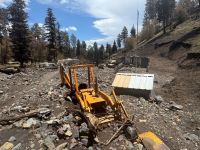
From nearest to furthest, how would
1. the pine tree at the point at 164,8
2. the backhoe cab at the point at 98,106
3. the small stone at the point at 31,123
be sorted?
the backhoe cab at the point at 98,106
the small stone at the point at 31,123
the pine tree at the point at 164,8

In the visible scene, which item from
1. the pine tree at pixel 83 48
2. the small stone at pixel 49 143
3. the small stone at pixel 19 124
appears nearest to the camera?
the small stone at pixel 49 143

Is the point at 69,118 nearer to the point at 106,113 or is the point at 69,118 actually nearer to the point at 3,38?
the point at 106,113

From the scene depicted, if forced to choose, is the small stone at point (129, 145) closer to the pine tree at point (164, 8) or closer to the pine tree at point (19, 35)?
the pine tree at point (19, 35)

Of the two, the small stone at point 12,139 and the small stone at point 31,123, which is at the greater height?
the small stone at point 31,123

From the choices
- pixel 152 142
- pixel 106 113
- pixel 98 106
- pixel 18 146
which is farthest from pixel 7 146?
pixel 152 142

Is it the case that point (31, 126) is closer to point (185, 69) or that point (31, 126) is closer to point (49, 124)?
point (49, 124)

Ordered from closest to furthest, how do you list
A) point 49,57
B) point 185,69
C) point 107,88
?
point 107,88, point 185,69, point 49,57

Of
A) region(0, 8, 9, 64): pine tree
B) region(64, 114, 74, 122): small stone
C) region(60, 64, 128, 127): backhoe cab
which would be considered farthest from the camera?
region(0, 8, 9, 64): pine tree

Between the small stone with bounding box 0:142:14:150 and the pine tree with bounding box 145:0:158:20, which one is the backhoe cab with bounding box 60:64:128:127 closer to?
the small stone with bounding box 0:142:14:150

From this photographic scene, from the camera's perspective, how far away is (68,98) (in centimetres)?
1521

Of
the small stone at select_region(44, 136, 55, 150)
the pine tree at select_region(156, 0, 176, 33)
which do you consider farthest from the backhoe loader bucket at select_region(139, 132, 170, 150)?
the pine tree at select_region(156, 0, 176, 33)

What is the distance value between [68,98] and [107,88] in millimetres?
6058

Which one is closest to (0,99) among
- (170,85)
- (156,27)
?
(170,85)

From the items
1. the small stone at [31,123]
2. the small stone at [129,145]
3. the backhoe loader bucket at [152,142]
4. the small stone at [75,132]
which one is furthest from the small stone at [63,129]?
the backhoe loader bucket at [152,142]
